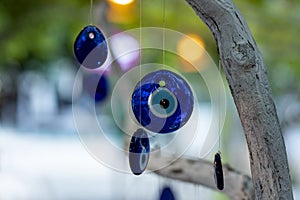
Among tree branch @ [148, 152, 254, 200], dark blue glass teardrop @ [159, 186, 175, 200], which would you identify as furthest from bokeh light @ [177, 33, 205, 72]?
dark blue glass teardrop @ [159, 186, 175, 200]

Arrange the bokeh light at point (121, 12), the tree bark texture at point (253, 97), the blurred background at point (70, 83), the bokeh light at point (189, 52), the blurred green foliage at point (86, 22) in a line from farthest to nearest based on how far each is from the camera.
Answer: the blurred green foliage at point (86, 22) → the blurred background at point (70, 83) → the bokeh light at point (121, 12) → the bokeh light at point (189, 52) → the tree bark texture at point (253, 97)

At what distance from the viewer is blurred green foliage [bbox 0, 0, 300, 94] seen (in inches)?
53.0

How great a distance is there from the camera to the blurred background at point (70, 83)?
122cm

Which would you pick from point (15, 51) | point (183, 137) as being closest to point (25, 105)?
point (15, 51)

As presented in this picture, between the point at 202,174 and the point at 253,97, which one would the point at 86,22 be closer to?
the point at 202,174

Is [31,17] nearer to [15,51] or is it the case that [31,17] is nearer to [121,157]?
[15,51]

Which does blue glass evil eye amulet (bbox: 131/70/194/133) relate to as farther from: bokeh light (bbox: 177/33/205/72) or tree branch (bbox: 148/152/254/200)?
bokeh light (bbox: 177/33/205/72)

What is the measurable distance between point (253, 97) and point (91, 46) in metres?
0.17

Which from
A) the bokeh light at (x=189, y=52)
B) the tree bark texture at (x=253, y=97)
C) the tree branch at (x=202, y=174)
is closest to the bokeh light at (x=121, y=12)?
the bokeh light at (x=189, y=52)

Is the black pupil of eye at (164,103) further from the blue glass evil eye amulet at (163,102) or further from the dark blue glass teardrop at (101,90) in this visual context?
the dark blue glass teardrop at (101,90)

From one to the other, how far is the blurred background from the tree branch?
223mm

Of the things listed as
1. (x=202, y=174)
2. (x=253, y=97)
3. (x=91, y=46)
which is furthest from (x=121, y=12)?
(x=253, y=97)

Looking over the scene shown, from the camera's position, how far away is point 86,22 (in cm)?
141

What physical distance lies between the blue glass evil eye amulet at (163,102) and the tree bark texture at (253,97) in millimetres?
81
